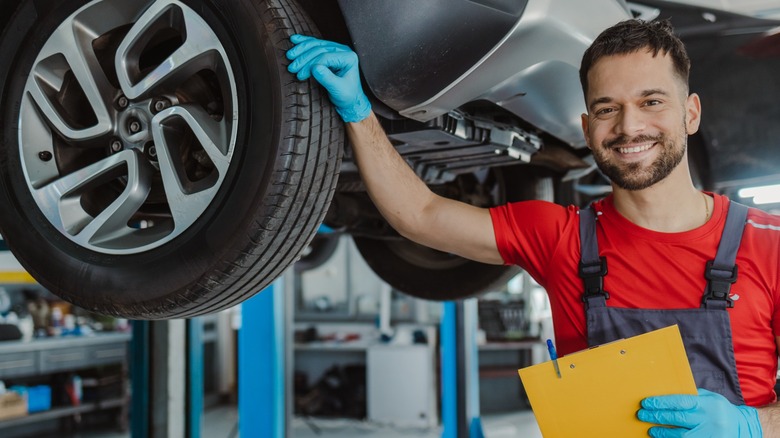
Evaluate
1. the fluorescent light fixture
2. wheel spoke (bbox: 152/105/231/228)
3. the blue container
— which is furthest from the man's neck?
the blue container

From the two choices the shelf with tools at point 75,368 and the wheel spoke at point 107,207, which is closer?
the wheel spoke at point 107,207

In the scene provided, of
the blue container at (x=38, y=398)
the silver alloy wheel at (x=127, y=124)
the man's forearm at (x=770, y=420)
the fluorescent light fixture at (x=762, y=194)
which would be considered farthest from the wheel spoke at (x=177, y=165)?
the blue container at (x=38, y=398)

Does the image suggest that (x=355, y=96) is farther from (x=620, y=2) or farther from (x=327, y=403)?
(x=327, y=403)

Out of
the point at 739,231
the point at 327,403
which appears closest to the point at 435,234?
the point at 739,231

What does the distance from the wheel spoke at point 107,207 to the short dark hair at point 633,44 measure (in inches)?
35.8

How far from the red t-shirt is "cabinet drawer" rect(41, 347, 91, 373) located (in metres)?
4.85

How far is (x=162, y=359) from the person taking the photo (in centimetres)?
248

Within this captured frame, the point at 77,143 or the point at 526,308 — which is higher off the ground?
the point at 77,143

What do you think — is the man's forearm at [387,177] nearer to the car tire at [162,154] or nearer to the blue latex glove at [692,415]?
the car tire at [162,154]

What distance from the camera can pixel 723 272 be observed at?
4.23 ft

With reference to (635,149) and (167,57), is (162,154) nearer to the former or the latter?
(167,57)

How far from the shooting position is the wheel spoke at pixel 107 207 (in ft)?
4.21

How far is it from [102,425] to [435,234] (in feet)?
18.6

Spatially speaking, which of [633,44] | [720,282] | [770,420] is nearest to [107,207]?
[633,44]
